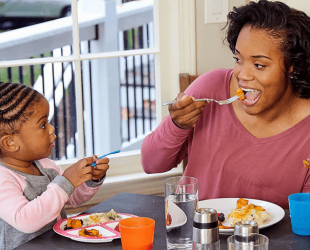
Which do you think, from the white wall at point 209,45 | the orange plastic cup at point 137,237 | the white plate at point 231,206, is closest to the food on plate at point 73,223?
the orange plastic cup at point 137,237

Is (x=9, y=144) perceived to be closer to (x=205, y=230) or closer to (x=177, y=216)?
Result: (x=177, y=216)

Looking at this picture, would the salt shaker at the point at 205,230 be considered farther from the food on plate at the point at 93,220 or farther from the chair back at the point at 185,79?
the chair back at the point at 185,79

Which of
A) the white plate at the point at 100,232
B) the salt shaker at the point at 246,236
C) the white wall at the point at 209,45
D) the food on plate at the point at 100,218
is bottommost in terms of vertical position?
the white plate at the point at 100,232

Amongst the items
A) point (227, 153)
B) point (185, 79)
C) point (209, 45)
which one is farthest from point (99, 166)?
point (209, 45)

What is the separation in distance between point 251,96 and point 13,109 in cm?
71

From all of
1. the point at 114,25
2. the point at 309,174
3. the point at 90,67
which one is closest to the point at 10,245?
the point at 309,174

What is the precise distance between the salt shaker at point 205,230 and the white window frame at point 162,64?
125 cm

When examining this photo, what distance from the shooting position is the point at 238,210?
131 centimetres

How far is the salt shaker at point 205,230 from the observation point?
1.03m

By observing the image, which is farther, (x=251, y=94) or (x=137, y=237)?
(x=251, y=94)

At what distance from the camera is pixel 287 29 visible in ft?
5.08

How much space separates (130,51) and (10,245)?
118 centimetres

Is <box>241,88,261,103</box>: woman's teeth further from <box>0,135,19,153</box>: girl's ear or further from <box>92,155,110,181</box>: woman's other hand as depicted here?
<box>0,135,19,153</box>: girl's ear

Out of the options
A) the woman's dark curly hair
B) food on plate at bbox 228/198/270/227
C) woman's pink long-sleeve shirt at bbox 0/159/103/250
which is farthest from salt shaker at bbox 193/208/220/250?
the woman's dark curly hair
